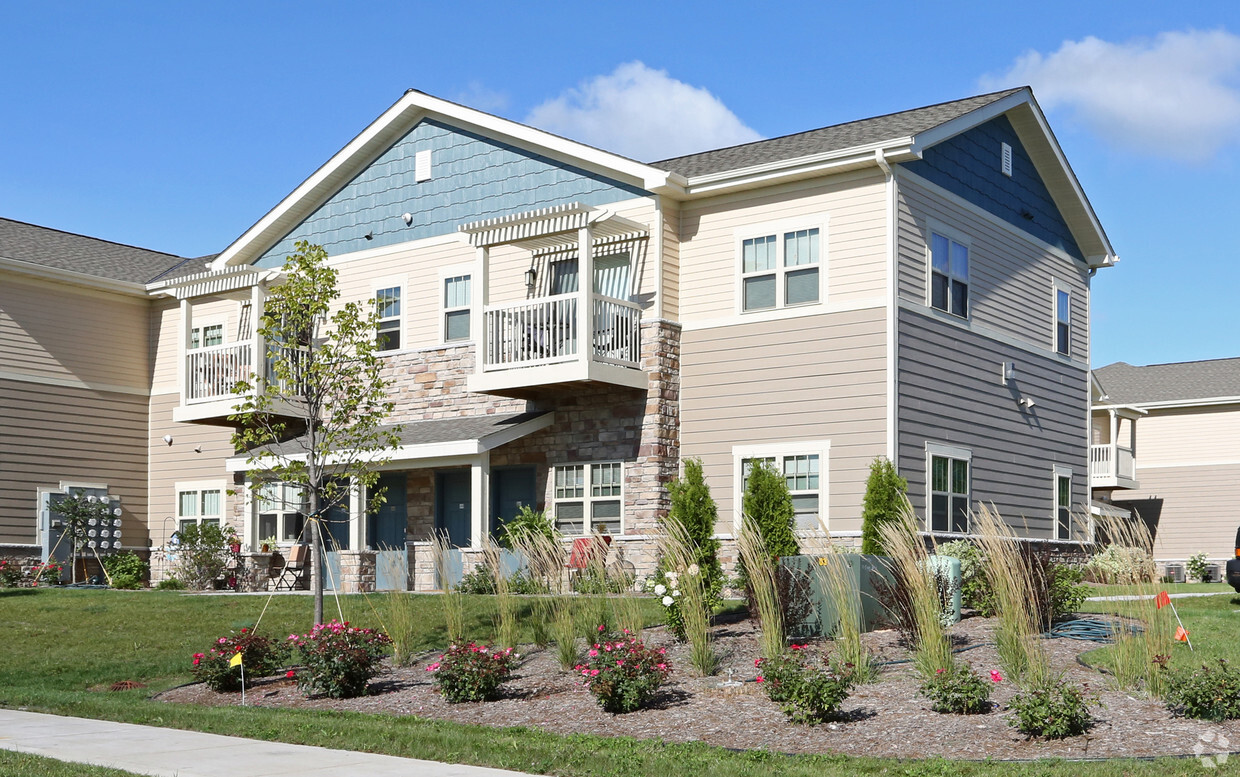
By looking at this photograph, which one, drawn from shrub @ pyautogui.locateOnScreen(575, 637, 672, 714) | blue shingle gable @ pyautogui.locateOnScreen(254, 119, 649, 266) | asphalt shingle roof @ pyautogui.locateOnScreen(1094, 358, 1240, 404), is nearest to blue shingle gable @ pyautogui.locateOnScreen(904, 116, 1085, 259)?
blue shingle gable @ pyautogui.locateOnScreen(254, 119, 649, 266)

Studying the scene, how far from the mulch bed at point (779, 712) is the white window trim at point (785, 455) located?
4.78 meters

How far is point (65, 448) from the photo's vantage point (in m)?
24.6

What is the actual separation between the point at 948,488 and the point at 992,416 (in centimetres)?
222

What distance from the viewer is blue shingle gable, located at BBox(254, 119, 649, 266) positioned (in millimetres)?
20672

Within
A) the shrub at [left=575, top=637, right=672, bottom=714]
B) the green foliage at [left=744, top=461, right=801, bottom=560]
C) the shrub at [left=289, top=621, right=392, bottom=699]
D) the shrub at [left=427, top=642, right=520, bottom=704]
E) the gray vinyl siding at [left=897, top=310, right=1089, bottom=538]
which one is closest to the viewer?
the shrub at [left=575, top=637, right=672, bottom=714]

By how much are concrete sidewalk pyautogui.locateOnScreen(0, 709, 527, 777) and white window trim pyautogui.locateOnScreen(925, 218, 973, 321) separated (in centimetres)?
1249

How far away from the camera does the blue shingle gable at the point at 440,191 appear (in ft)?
67.8

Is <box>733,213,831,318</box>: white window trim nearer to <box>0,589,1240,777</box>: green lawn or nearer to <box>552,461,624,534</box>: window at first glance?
<box>552,461,624,534</box>: window

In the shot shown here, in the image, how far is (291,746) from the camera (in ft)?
29.3

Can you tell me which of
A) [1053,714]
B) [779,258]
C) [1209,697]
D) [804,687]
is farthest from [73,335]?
[1209,697]

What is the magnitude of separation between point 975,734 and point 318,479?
7888mm

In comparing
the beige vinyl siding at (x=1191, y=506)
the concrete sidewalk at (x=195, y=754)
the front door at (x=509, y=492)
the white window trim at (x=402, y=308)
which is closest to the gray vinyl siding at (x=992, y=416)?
the front door at (x=509, y=492)

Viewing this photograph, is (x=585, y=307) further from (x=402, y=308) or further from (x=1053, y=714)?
(x=1053, y=714)

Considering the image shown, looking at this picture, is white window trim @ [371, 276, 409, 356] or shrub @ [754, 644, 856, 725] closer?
shrub @ [754, 644, 856, 725]
